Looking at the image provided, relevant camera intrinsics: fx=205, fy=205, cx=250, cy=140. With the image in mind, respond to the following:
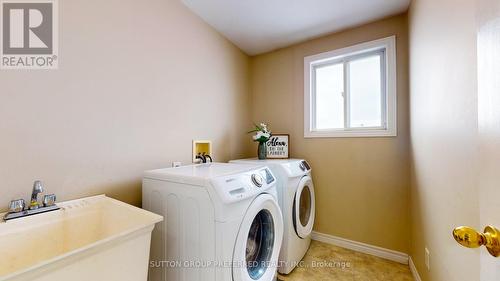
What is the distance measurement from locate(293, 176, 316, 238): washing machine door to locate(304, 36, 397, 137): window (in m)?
0.63

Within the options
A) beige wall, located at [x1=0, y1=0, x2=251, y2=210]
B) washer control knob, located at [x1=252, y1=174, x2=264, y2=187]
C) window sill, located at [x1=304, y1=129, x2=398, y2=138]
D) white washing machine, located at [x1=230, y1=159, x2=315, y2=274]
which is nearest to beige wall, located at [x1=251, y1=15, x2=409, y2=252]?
window sill, located at [x1=304, y1=129, x2=398, y2=138]

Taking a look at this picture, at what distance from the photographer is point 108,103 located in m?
1.34

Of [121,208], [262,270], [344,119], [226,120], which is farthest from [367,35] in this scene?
[121,208]

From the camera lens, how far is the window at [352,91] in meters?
1.97

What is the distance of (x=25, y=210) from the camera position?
3.14 ft

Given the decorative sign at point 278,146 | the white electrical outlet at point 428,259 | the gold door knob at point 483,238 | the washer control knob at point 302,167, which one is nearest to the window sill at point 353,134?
the decorative sign at point 278,146

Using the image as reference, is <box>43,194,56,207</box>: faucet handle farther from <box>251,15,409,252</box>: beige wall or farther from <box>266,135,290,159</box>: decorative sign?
<box>251,15,409,252</box>: beige wall

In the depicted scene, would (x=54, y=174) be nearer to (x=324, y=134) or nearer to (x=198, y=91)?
(x=198, y=91)

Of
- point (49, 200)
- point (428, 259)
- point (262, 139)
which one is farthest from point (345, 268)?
point (49, 200)

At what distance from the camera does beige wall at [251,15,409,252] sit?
6.26 ft

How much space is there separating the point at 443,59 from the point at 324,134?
1.29 metres

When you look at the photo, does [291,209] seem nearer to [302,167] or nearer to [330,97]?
[302,167]

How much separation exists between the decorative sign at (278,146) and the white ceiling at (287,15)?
1135 mm

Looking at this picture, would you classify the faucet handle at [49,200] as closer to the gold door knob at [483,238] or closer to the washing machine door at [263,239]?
the washing machine door at [263,239]
